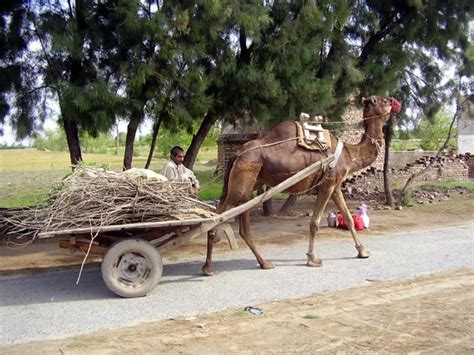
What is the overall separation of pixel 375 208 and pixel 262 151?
895 cm

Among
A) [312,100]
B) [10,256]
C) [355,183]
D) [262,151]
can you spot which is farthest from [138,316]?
[355,183]

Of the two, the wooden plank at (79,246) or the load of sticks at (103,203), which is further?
the wooden plank at (79,246)

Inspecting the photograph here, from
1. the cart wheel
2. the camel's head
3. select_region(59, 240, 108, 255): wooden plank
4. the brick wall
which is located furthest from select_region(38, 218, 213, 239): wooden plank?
the brick wall

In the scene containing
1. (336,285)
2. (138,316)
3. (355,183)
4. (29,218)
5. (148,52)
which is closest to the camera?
(138,316)

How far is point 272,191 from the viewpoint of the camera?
812cm

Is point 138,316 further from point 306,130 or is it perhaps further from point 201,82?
point 201,82

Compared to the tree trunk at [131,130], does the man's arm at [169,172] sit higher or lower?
lower

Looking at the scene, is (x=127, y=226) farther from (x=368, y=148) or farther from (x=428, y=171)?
(x=428, y=171)

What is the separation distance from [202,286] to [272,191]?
1694 millimetres

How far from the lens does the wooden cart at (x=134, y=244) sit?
274 inches

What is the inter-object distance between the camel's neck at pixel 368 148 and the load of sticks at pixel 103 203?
10.8 feet

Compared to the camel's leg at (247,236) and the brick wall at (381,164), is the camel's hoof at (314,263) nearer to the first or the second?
the camel's leg at (247,236)

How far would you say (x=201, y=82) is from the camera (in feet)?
31.9

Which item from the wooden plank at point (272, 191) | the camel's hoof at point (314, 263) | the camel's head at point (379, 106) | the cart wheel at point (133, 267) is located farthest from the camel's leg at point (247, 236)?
the camel's head at point (379, 106)
